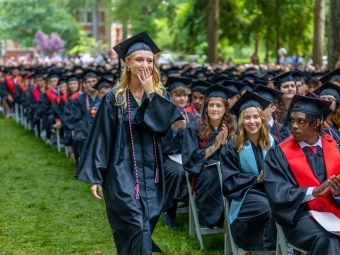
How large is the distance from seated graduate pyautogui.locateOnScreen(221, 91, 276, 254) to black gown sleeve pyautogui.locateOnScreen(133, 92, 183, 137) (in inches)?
47.3

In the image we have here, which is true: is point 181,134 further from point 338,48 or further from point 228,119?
point 338,48

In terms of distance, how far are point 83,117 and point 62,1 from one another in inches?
1702

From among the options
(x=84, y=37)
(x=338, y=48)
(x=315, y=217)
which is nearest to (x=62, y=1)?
(x=84, y=37)

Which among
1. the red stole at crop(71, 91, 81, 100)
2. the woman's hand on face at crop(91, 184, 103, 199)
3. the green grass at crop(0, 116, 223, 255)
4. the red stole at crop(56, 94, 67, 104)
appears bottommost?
the green grass at crop(0, 116, 223, 255)

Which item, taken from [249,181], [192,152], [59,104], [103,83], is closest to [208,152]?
[192,152]

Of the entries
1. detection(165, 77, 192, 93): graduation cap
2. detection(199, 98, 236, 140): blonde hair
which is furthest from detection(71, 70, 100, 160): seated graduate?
detection(199, 98, 236, 140): blonde hair

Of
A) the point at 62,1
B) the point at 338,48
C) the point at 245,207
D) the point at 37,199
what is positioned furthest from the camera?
the point at 62,1

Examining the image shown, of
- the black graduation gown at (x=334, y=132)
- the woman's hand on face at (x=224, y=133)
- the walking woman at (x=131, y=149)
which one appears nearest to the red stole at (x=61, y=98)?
the woman's hand on face at (x=224, y=133)

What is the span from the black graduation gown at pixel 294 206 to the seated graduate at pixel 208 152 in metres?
1.67

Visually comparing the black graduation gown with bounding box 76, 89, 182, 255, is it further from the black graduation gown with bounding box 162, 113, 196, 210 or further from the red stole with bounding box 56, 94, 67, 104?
the red stole with bounding box 56, 94, 67, 104

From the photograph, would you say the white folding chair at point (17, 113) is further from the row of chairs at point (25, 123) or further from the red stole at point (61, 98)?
the red stole at point (61, 98)

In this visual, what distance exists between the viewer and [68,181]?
11.6m

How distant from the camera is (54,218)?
908 cm

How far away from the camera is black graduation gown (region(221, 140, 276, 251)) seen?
248 inches
